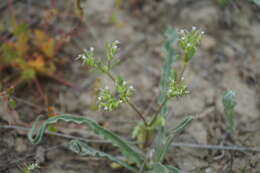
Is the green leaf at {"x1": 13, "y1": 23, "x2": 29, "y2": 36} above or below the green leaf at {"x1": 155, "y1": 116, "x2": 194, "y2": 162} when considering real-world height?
above

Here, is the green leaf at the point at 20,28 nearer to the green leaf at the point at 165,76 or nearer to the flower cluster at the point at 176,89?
the green leaf at the point at 165,76

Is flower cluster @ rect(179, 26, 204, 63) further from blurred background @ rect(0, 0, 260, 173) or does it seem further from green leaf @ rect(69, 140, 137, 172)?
green leaf @ rect(69, 140, 137, 172)

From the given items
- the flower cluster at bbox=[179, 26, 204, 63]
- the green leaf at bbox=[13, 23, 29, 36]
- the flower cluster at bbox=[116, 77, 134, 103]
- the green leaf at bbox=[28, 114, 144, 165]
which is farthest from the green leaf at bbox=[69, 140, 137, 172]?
the green leaf at bbox=[13, 23, 29, 36]

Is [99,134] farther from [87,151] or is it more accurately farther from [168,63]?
[168,63]

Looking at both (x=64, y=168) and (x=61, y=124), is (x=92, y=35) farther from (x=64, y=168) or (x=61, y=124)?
(x=64, y=168)

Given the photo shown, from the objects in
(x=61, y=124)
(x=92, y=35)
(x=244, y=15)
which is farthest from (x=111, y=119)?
(x=244, y=15)

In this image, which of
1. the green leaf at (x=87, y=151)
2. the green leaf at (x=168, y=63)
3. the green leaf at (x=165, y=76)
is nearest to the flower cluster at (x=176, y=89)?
the green leaf at (x=165, y=76)
